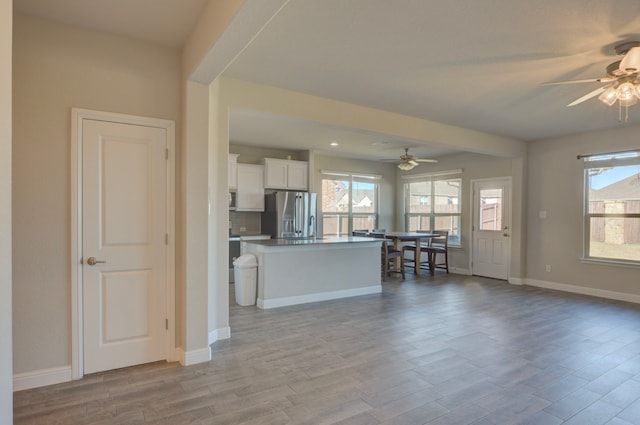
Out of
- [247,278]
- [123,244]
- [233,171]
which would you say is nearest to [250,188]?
[233,171]

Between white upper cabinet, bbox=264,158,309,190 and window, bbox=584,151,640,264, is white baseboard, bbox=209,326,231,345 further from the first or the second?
window, bbox=584,151,640,264

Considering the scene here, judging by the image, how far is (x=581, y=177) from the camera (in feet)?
19.2

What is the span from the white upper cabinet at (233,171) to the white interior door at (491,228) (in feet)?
16.3

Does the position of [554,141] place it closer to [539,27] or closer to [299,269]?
[539,27]

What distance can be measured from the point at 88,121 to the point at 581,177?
6.85m

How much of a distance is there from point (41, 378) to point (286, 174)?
5267mm

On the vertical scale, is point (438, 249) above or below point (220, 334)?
above

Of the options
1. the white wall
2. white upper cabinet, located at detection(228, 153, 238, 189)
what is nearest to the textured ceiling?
the white wall

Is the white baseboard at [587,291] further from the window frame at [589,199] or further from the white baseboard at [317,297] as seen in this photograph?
the white baseboard at [317,297]

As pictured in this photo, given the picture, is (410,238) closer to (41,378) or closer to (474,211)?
(474,211)

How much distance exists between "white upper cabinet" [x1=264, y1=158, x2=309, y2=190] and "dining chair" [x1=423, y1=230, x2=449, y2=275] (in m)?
3.04

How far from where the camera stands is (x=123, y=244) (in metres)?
2.85

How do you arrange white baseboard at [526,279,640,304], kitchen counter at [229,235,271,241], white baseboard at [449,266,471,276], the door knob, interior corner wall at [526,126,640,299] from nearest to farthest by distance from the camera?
1. the door knob
2. white baseboard at [526,279,640,304]
3. interior corner wall at [526,126,640,299]
4. kitchen counter at [229,235,271,241]
5. white baseboard at [449,266,471,276]

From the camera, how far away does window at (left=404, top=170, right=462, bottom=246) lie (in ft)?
26.2
